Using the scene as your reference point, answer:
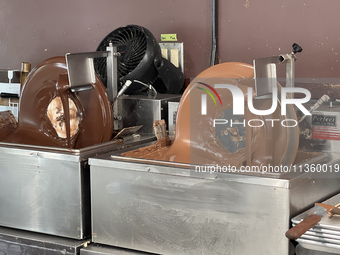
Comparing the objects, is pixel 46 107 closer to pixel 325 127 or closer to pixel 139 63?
pixel 139 63

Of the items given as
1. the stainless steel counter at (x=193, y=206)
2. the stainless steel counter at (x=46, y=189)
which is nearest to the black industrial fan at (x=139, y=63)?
the stainless steel counter at (x=46, y=189)

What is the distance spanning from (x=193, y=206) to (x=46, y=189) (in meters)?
0.59

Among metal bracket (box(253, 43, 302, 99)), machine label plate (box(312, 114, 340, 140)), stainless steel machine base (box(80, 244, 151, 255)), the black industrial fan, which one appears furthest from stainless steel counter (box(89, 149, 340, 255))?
the black industrial fan

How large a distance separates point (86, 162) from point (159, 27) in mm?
1044

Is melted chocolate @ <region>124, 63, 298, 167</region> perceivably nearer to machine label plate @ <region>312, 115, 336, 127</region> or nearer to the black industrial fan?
machine label plate @ <region>312, 115, 336, 127</region>

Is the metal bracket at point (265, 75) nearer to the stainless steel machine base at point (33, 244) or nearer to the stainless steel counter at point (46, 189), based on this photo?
the stainless steel counter at point (46, 189)

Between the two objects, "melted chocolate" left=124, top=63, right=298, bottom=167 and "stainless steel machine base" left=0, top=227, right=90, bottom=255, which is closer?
"melted chocolate" left=124, top=63, right=298, bottom=167

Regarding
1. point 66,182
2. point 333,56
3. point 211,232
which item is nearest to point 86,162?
point 66,182

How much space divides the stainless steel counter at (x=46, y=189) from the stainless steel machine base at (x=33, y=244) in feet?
0.07

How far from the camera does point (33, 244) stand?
1.69 m

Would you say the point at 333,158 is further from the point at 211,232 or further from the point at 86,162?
the point at 86,162

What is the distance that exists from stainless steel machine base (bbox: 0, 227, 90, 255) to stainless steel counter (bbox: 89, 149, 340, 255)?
9cm

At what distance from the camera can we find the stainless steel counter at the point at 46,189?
1629mm

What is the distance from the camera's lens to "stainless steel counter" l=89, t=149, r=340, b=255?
4.30 ft
